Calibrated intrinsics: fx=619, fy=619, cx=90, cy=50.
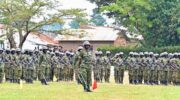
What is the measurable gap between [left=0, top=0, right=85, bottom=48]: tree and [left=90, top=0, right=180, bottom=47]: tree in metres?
4.54

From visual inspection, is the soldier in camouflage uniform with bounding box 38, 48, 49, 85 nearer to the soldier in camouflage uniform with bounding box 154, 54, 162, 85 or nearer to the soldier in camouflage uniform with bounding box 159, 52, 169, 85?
the soldier in camouflage uniform with bounding box 154, 54, 162, 85

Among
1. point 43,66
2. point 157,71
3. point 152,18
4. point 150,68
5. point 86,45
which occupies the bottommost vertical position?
point 157,71

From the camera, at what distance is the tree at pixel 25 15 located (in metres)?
52.1

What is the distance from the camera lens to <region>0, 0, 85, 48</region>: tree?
171 ft

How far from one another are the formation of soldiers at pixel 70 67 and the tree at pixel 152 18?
2389 cm

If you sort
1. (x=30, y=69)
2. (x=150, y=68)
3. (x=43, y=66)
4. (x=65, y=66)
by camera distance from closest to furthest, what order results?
(x=43, y=66), (x=30, y=69), (x=150, y=68), (x=65, y=66)

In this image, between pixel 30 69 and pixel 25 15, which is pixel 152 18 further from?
pixel 30 69

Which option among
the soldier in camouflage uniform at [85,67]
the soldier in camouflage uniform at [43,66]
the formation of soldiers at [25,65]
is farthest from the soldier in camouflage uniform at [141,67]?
the soldier in camouflage uniform at [85,67]

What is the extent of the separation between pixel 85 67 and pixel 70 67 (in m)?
8.24

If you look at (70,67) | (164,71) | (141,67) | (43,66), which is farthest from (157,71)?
(43,66)

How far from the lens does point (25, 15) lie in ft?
170

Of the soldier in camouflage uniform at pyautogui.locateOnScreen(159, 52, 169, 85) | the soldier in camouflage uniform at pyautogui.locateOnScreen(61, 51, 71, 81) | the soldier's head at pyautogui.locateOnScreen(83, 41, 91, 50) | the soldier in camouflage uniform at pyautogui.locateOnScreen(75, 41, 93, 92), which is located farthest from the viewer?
the soldier in camouflage uniform at pyautogui.locateOnScreen(61, 51, 71, 81)

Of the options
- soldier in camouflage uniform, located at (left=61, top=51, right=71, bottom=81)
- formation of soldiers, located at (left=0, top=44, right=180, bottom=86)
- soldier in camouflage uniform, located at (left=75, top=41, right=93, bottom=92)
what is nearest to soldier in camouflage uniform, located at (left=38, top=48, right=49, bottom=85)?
formation of soldiers, located at (left=0, top=44, right=180, bottom=86)

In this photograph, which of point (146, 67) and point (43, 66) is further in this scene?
point (146, 67)
